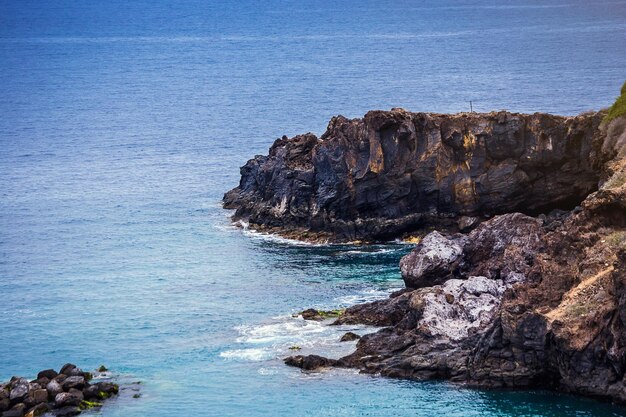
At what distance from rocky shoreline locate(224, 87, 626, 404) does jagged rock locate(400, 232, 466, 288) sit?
109mm

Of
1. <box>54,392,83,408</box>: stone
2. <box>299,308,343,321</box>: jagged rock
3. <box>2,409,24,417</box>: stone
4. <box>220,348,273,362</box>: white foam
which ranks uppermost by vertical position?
<box>299,308,343,321</box>: jagged rock

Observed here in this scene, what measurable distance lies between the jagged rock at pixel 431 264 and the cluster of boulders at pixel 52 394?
25072 mm

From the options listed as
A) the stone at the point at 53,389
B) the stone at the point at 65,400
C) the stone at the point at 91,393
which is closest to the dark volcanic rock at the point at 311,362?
the stone at the point at 91,393

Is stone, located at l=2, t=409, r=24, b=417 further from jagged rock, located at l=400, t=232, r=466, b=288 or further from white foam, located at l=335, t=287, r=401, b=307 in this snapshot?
jagged rock, located at l=400, t=232, r=466, b=288

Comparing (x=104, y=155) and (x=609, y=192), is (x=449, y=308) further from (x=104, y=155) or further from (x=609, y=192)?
(x=104, y=155)

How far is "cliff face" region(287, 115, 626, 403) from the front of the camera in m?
80.1

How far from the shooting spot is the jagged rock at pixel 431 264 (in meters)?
101

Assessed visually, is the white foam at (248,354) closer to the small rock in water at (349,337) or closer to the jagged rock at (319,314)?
the small rock in water at (349,337)

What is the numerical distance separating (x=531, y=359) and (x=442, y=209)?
4619cm

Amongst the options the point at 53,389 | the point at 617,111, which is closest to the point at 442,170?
the point at 617,111

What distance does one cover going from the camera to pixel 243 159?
187 metres

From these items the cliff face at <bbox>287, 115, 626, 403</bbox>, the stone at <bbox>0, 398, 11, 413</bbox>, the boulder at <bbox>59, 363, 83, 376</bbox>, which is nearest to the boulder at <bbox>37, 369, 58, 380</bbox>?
the boulder at <bbox>59, 363, 83, 376</bbox>

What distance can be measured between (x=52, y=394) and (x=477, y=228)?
3657cm

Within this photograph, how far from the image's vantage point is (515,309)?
83.7m
